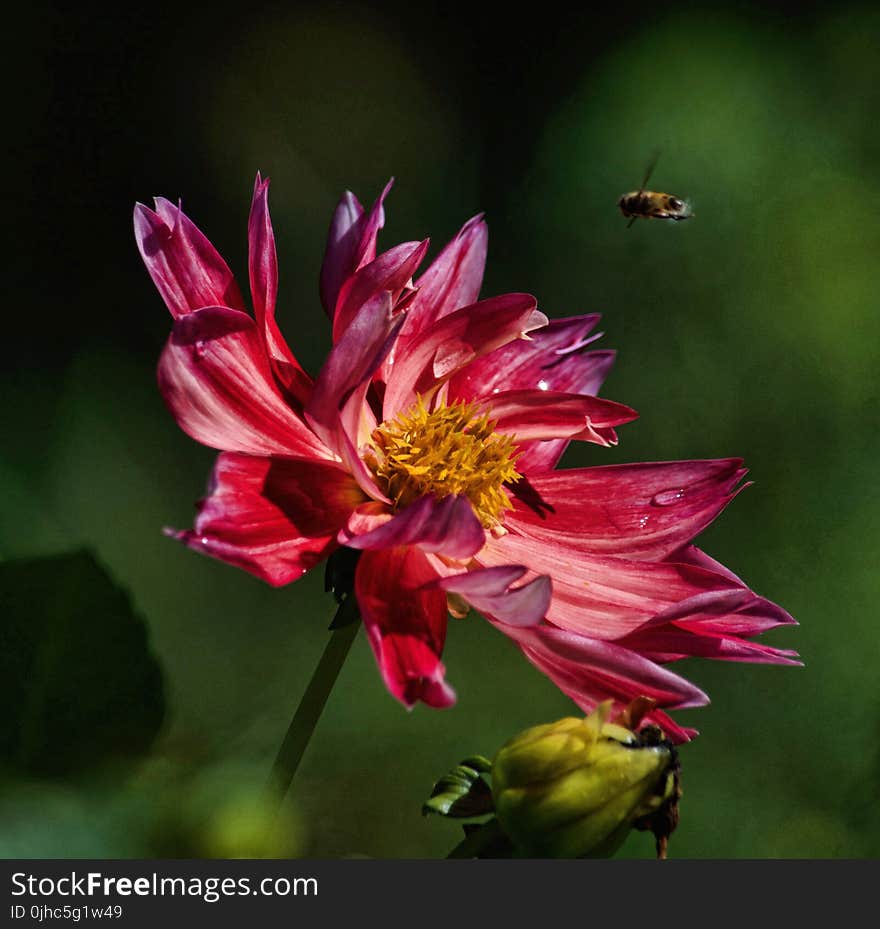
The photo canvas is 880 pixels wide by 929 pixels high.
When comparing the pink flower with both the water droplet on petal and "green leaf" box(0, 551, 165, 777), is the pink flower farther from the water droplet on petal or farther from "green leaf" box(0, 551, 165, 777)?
"green leaf" box(0, 551, 165, 777)

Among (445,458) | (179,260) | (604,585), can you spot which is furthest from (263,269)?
(604,585)

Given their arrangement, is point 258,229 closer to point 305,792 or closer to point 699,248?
point 305,792

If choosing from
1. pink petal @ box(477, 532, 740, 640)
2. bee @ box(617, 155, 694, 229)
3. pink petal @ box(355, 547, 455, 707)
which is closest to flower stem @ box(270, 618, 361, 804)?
pink petal @ box(355, 547, 455, 707)

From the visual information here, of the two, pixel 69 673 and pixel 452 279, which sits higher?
pixel 452 279

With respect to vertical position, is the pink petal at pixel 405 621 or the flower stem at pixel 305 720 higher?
the pink petal at pixel 405 621

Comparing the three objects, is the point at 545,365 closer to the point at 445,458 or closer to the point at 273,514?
the point at 445,458

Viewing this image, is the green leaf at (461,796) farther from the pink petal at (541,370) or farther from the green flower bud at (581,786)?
the pink petal at (541,370)

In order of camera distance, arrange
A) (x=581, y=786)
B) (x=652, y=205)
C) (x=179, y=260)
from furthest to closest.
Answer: (x=652, y=205)
(x=179, y=260)
(x=581, y=786)

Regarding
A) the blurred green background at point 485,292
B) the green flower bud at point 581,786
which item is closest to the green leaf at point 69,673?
the blurred green background at point 485,292

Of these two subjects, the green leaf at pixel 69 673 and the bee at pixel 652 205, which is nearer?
the green leaf at pixel 69 673
